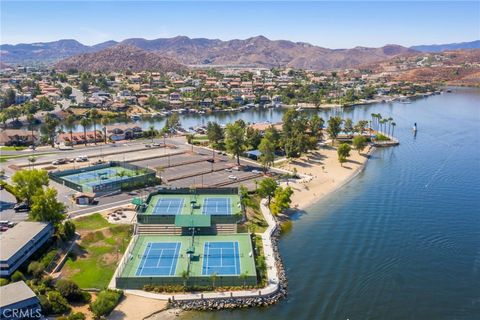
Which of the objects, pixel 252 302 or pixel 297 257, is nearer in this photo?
pixel 252 302

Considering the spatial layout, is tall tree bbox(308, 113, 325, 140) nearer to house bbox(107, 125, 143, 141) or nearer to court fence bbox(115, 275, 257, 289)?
house bbox(107, 125, 143, 141)

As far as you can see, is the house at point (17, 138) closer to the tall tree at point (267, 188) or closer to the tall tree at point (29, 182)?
the tall tree at point (29, 182)

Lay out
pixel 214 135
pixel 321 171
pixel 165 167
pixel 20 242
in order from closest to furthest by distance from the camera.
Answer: pixel 20 242 → pixel 165 167 → pixel 321 171 → pixel 214 135

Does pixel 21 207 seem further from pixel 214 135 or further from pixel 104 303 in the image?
pixel 214 135

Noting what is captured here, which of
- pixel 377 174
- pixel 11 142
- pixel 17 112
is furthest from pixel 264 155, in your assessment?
pixel 17 112

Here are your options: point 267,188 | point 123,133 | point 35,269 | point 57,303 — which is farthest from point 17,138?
point 57,303

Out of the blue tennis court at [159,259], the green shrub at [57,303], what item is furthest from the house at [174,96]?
the green shrub at [57,303]

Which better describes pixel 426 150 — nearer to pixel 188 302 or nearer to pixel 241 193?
pixel 241 193
